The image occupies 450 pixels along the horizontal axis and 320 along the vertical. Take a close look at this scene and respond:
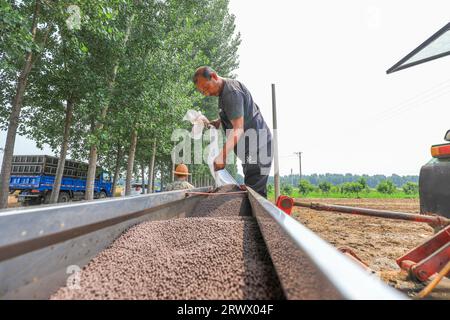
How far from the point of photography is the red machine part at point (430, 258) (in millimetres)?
1773

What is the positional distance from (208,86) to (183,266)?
2.32 m

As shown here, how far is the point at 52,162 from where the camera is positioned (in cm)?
1889

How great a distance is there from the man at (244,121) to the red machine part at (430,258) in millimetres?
1844

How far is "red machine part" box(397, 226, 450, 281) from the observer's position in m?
1.77

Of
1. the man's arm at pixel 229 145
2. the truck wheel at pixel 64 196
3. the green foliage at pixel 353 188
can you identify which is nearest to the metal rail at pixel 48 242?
the man's arm at pixel 229 145

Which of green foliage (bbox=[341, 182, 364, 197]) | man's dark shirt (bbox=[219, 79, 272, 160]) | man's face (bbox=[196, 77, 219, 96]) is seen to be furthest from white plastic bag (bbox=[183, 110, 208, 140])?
green foliage (bbox=[341, 182, 364, 197])

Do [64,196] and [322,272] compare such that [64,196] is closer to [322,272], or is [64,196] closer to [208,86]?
[208,86]

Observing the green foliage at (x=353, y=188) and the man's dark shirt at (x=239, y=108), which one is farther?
the green foliage at (x=353, y=188)

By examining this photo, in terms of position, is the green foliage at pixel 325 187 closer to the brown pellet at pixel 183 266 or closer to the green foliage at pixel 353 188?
the green foliage at pixel 353 188

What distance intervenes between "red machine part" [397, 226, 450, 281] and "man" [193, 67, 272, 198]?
6.05 feet

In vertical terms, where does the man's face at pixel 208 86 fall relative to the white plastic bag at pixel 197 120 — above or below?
above

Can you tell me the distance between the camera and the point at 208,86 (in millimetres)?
2953
